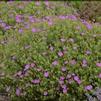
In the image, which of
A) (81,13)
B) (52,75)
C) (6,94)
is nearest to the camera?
(52,75)

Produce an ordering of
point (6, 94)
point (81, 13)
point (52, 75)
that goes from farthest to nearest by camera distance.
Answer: point (81, 13)
point (6, 94)
point (52, 75)

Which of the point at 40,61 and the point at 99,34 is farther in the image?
the point at 99,34

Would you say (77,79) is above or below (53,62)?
below

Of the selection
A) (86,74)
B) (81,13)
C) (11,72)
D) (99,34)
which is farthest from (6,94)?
(81,13)

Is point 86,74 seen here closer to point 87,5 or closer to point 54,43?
point 54,43

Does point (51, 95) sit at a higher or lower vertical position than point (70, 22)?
lower

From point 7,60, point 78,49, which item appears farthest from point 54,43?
point 7,60

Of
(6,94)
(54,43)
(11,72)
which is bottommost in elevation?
(6,94)
